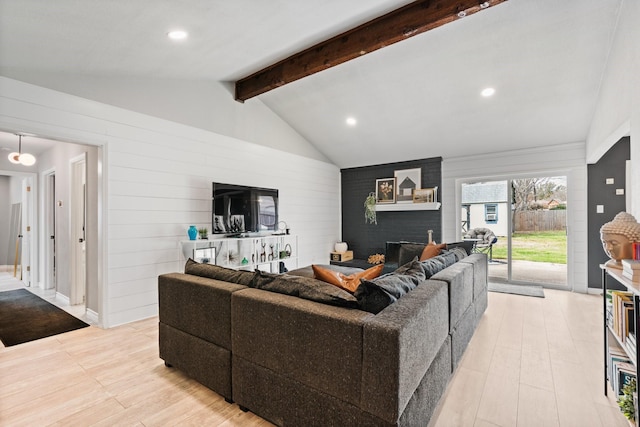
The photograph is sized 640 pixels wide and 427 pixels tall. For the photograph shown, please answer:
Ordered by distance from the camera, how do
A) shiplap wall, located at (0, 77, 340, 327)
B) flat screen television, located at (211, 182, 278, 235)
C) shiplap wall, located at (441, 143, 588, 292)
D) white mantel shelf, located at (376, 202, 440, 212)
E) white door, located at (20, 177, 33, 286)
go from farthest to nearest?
white mantel shelf, located at (376, 202, 440, 212), white door, located at (20, 177, 33, 286), shiplap wall, located at (441, 143, 588, 292), flat screen television, located at (211, 182, 278, 235), shiplap wall, located at (0, 77, 340, 327)

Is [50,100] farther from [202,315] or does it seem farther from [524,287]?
[524,287]

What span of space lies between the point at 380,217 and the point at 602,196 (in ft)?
11.9

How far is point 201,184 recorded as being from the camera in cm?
438

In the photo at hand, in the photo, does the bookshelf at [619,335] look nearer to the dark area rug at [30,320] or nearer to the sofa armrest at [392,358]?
the sofa armrest at [392,358]

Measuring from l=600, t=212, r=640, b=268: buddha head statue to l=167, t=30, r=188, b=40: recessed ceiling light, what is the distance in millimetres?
3602

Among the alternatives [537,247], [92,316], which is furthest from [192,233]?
[537,247]

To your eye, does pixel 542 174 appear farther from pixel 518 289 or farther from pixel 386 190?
pixel 386 190

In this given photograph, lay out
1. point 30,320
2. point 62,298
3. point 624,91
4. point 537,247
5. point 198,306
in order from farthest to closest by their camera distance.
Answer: point 537,247 < point 62,298 < point 30,320 < point 624,91 < point 198,306

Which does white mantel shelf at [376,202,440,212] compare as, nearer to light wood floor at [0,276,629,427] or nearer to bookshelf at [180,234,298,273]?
bookshelf at [180,234,298,273]

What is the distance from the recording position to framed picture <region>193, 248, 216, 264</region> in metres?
4.03

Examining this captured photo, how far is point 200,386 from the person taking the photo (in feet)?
7.27

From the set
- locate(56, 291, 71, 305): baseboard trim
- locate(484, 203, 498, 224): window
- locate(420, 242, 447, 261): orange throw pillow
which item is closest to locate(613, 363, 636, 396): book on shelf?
locate(420, 242, 447, 261): orange throw pillow

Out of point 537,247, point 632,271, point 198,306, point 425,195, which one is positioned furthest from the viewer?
point 425,195

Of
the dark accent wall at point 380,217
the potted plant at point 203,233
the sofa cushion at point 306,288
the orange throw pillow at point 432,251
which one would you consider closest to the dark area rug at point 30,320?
the potted plant at point 203,233
